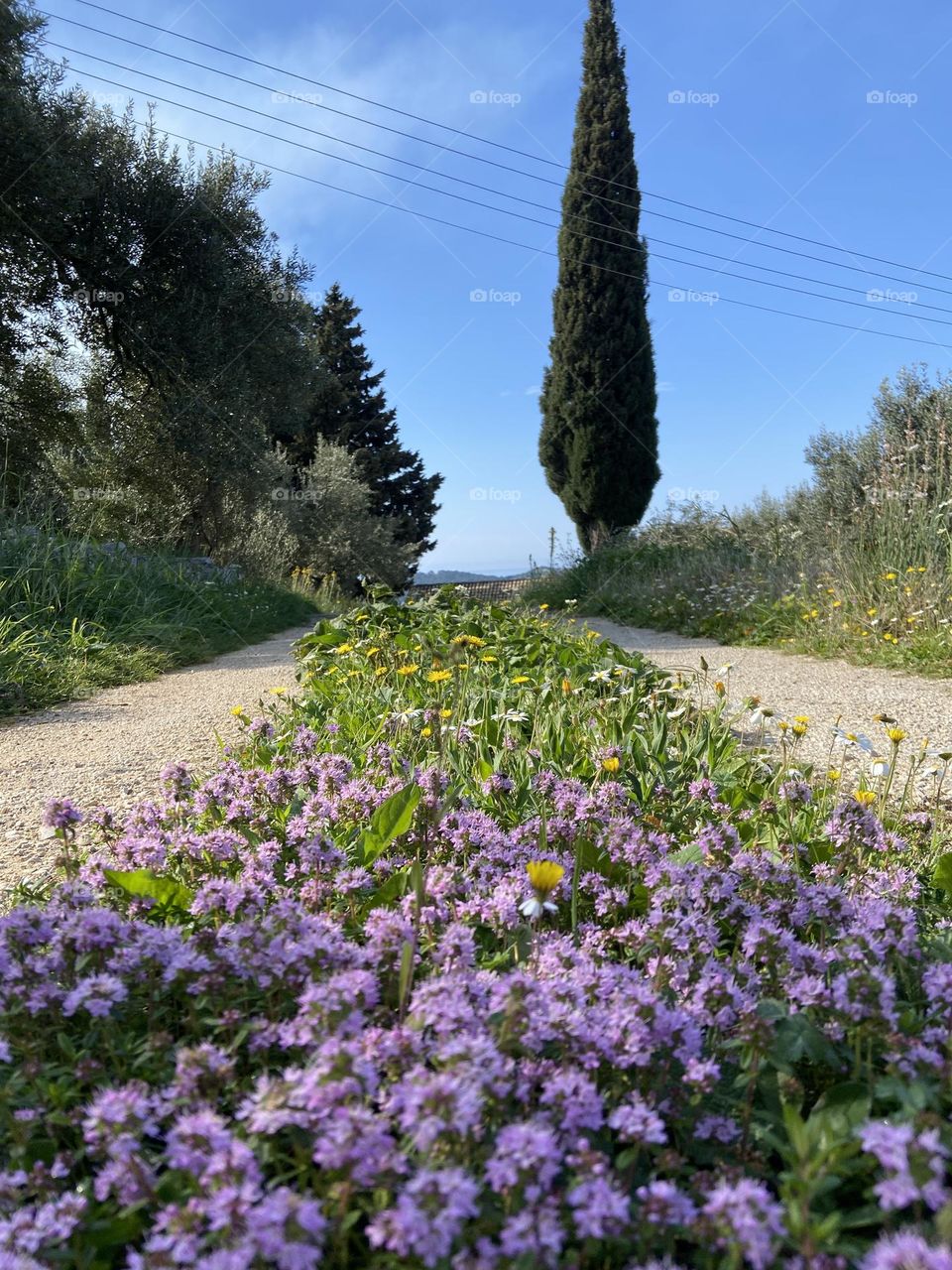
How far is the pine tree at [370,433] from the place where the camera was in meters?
27.4

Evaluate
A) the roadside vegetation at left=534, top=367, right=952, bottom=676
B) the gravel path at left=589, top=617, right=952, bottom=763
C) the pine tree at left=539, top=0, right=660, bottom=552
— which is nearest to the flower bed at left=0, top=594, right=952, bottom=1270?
the gravel path at left=589, top=617, right=952, bottom=763

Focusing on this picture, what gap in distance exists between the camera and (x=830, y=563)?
837cm

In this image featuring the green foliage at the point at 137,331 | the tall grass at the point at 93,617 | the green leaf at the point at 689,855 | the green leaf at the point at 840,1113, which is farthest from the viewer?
the green foliage at the point at 137,331

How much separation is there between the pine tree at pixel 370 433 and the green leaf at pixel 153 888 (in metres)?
25.6

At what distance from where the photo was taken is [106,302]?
10.7 metres

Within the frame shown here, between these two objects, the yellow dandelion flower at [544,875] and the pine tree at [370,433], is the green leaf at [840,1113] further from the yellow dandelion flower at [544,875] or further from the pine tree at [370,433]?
the pine tree at [370,433]

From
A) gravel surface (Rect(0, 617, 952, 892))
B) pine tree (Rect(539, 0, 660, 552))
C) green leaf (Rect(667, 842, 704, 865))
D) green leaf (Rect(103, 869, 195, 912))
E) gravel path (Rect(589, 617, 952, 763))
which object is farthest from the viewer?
pine tree (Rect(539, 0, 660, 552))

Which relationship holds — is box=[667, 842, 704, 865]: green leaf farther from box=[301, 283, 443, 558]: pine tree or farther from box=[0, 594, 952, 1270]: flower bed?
box=[301, 283, 443, 558]: pine tree

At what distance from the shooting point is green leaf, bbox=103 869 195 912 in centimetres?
155

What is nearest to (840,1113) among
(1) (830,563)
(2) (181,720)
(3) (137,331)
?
(2) (181,720)

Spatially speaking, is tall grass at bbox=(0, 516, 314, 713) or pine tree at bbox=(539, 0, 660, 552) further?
pine tree at bbox=(539, 0, 660, 552)

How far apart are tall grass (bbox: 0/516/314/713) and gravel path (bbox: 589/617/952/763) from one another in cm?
374

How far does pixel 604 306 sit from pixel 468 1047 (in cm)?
1672

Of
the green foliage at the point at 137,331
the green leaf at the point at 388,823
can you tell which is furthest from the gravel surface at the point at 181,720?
the green foliage at the point at 137,331
